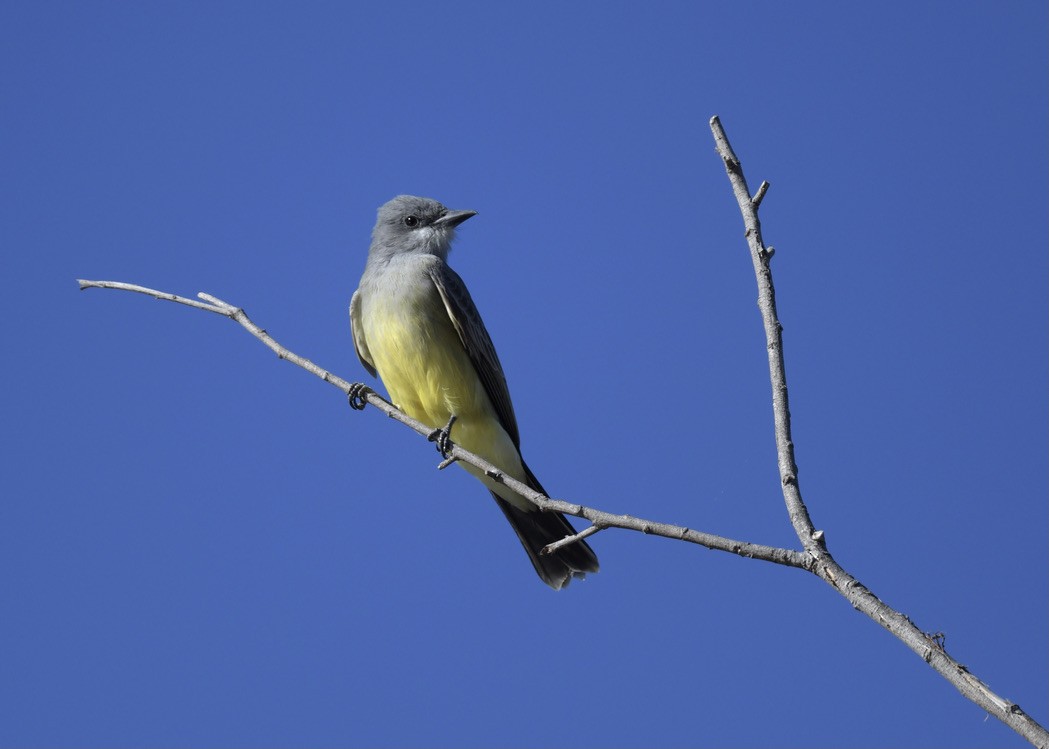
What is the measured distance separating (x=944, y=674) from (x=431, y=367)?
17.3ft

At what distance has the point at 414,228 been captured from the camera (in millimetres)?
8773

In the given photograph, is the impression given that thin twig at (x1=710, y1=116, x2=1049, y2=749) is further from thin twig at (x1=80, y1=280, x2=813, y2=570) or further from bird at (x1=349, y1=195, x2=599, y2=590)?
bird at (x1=349, y1=195, x2=599, y2=590)

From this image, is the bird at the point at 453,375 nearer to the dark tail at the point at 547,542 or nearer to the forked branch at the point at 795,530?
the dark tail at the point at 547,542

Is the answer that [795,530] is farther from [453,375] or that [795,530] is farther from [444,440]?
[453,375]

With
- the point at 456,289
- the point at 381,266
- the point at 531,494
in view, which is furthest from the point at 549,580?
the point at 531,494

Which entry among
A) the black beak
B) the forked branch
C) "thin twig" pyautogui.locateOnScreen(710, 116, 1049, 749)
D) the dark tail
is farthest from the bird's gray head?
"thin twig" pyautogui.locateOnScreen(710, 116, 1049, 749)

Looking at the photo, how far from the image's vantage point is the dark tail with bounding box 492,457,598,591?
7.23 meters

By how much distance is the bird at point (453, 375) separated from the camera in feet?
24.7

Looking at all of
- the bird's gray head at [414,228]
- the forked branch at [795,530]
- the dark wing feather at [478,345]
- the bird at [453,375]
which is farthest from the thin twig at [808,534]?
the bird's gray head at [414,228]

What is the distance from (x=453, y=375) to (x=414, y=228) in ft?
5.73

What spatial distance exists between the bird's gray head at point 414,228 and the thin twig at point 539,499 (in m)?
2.92

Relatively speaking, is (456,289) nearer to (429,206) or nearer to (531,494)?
(429,206)

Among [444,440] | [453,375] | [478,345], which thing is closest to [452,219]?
[478,345]

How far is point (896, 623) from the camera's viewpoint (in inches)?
109
